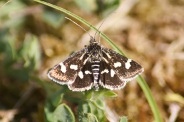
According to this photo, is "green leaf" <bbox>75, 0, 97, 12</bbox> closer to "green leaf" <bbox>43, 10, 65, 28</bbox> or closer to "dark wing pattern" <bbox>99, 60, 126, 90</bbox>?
"green leaf" <bbox>43, 10, 65, 28</bbox>

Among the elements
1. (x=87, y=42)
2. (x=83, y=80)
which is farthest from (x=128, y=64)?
A: (x=87, y=42)

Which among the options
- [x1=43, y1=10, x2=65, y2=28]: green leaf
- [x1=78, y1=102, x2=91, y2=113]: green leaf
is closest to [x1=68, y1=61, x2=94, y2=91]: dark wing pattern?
[x1=78, y1=102, x2=91, y2=113]: green leaf

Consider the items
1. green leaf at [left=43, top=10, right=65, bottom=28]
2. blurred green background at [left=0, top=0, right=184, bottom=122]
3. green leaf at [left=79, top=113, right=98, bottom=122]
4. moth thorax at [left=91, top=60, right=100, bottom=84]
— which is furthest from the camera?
green leaf at [left=43, top=10, right=65, bottom=28]

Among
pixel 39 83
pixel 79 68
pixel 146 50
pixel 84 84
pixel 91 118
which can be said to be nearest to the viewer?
pixel 91 118

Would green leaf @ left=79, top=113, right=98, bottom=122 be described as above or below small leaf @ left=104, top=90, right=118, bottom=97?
below

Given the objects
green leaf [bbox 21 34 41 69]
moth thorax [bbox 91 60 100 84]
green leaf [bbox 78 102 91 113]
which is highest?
moth thorax [bbox 91 60 100 84]

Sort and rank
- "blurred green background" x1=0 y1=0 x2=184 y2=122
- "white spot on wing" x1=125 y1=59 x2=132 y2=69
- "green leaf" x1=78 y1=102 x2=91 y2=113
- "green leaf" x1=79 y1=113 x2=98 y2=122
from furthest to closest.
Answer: "blurred green background" x1=0 y1=0 x2=184 y2=122
"white spot on wing" x1=125 y1=59 x2=132 y2=69
"green leaf" x1=78 y1=102 x2=91 y2=113
"green leaf" x1=79 y1=113 x2=98 y2=122

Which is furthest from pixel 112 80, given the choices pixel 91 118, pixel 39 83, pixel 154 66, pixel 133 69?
pixel 154 66

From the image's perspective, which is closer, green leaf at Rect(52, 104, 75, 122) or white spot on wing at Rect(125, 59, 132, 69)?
green leaf at Rect(52, 104, 75, 122)

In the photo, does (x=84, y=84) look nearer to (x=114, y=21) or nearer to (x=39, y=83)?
(x=39, y=83)
